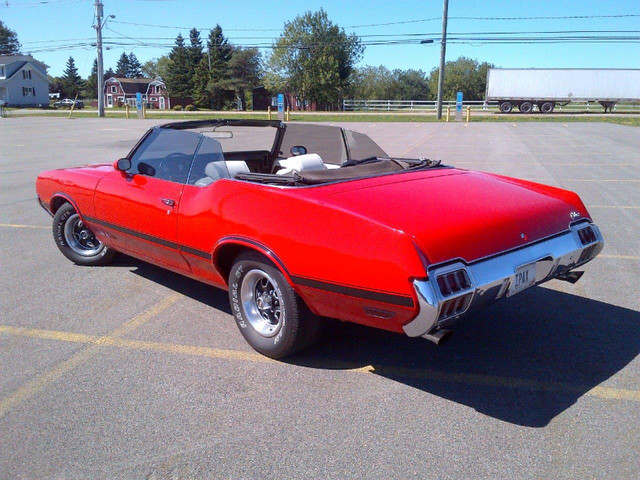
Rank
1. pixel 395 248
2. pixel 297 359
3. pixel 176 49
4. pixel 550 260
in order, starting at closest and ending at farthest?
pixel 395 248 < pixel 550 260 < pixel 297 359 < pixel 176 49

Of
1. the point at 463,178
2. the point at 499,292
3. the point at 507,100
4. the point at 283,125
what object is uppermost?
the point at 507,100

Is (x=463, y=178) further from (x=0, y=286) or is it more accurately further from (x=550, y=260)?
(x=0, y=286)

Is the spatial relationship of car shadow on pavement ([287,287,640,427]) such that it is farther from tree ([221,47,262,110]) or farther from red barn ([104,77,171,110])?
red barn ([104,77,171,110])

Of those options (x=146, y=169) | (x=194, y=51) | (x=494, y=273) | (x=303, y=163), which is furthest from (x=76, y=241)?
(x=194, y=51)

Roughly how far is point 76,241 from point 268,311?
2966mm

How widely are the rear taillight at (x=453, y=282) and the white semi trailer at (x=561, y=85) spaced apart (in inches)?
1950

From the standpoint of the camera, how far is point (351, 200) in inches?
139

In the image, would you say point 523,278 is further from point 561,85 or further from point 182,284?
point 561,85

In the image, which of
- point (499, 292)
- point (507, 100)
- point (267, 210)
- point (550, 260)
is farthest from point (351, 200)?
point (507, 100)

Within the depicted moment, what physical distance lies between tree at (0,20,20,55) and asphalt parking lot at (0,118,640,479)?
424ft

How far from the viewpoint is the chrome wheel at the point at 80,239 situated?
5887 mm

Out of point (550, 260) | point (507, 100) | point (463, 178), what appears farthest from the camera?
point (507, 100)

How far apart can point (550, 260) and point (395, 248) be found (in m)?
1.17

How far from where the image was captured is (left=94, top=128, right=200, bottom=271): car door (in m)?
4.49
